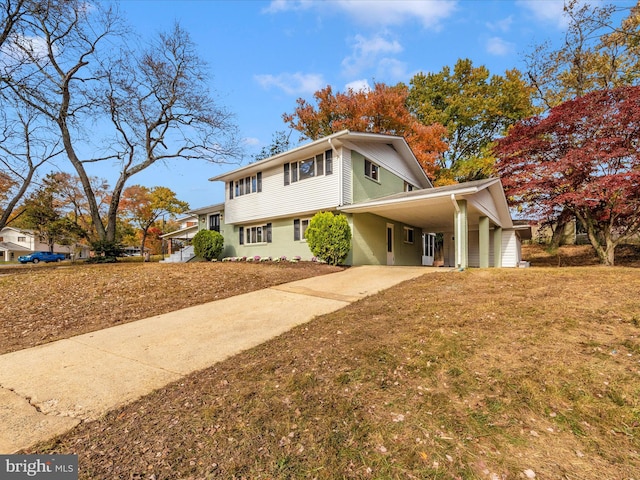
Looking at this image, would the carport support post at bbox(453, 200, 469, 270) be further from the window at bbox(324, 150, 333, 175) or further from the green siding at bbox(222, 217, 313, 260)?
the green siding at bbox(222, 217, 313, 260)

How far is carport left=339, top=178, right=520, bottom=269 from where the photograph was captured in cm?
982

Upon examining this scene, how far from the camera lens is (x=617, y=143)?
36.9 ft

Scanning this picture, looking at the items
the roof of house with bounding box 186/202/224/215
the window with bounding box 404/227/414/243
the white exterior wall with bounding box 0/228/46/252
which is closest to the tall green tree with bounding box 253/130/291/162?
the roof of house with bounding box 186/202/224/215

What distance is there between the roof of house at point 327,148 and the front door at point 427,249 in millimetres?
3398

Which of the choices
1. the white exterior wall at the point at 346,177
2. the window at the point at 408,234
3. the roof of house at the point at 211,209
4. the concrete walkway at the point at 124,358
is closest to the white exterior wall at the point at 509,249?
the window at the point at 408,234

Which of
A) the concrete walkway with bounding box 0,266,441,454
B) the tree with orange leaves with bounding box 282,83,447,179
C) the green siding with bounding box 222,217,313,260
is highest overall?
the tree with orange leaves with bounding box 282,83,447,179

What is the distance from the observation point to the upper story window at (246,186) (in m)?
16.0

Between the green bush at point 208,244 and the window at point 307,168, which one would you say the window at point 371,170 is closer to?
the window at point 307,168

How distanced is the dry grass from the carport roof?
587 cm

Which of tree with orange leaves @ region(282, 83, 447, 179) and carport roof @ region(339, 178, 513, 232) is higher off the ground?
tree with orange leaves @ region(282, 83, 447, 179)

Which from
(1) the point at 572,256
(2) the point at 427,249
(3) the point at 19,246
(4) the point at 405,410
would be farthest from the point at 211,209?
(3) the point at 19,246

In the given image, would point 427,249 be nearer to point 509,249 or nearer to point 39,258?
point 509,249

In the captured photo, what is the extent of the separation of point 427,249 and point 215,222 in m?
14.0

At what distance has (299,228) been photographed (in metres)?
14.3
